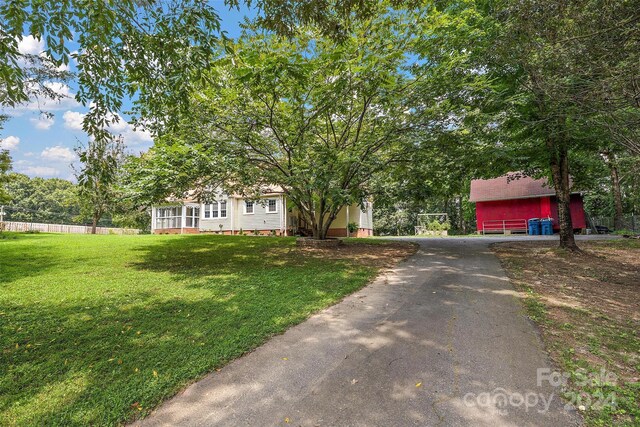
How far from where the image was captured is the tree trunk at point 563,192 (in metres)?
9.74

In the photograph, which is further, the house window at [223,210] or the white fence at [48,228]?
the white fence at [48,228]

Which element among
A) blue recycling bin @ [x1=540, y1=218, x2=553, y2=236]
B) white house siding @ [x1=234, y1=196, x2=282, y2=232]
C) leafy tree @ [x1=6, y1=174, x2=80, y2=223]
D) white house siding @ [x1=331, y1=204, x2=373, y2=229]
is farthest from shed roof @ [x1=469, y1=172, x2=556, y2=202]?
leafy tree @ [x1=6, y1=174, x2=80, y2=223]

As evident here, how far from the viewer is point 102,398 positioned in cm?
254

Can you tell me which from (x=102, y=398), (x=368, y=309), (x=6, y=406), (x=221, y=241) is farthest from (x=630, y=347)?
(x=221, y=241)

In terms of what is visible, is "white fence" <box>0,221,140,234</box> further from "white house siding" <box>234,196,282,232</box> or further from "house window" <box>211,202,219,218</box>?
"white house siding" <box>234,196,282,232</box>

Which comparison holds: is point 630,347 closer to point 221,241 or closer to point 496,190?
point 221,241

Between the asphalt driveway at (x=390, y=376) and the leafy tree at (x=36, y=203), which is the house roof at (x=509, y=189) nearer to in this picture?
the asphalt driveway at (x=390, y=376)

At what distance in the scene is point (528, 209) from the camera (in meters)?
22.1

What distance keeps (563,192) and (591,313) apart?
6953mm

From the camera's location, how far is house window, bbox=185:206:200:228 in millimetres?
25375

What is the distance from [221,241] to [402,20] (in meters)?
10.5

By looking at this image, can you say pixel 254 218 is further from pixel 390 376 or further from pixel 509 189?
pixel 390 376

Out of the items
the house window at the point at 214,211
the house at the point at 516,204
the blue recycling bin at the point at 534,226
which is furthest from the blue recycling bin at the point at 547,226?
the house window at the point at 214,211

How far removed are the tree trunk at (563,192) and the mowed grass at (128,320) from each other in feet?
21.8
